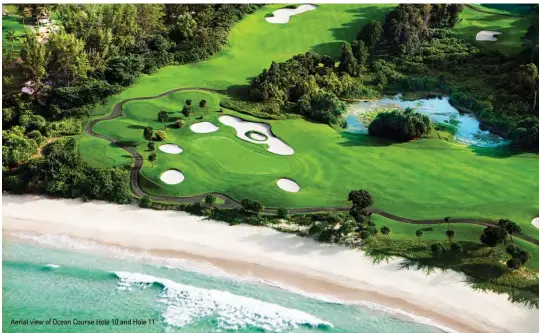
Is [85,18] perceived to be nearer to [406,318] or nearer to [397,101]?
[397,101]

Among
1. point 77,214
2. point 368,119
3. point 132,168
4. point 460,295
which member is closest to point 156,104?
point 132,168

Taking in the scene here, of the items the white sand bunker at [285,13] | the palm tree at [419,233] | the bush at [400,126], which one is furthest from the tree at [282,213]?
the white sand bunker at [285,13]

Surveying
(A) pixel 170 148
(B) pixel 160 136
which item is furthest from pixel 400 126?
(B) pixel 160 136

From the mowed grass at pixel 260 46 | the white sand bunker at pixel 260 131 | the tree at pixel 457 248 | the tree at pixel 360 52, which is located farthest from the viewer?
the tree at pixel 360 52

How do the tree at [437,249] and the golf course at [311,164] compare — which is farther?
A: the golf course at [311,164]

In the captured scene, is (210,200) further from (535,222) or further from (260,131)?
(535,222)

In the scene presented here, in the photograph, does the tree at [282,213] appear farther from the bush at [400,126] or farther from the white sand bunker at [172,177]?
the bush at [400,126]

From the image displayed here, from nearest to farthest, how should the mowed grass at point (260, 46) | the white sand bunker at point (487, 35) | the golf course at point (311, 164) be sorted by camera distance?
the golf course at point (311, 164) → the mowed grass at point (260, 46) → the white sand bunker at point (487, 35)
